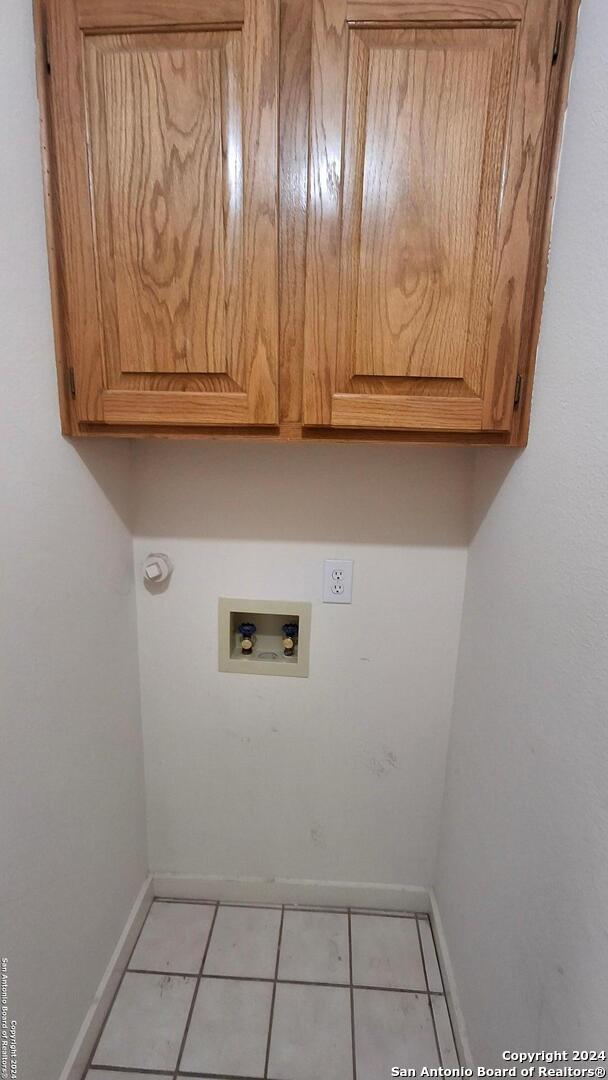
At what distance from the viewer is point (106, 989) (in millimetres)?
1138

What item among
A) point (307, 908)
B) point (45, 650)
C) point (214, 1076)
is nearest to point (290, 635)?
point (45, 650)

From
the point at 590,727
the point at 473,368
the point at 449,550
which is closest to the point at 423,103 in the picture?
the point at 473,368

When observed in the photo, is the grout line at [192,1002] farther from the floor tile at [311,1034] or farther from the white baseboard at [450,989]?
the white baseboard at [450,989]

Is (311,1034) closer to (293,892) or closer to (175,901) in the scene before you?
(293,892)

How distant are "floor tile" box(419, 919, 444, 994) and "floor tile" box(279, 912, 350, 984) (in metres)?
0.21

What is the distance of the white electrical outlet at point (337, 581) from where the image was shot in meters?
1.23

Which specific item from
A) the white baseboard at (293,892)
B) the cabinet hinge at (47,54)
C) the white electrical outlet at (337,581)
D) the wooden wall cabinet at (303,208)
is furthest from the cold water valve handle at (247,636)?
the cabinet hinge at (47,54)

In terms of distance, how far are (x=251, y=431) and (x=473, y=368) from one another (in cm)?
42

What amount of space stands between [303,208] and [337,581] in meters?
0.79

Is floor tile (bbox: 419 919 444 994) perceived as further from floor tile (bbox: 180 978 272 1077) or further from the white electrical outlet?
the white electrical outlet

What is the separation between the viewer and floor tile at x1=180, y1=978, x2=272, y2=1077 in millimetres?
1054

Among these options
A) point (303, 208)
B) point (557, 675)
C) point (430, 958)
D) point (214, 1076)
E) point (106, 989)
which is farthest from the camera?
point (430, 958)

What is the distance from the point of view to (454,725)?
1.27 m

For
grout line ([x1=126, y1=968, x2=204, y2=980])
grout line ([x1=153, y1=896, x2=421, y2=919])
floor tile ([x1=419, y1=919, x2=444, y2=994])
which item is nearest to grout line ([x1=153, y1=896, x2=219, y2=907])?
grout line ([x1=153, y1=896, x2=421, y2=919])
